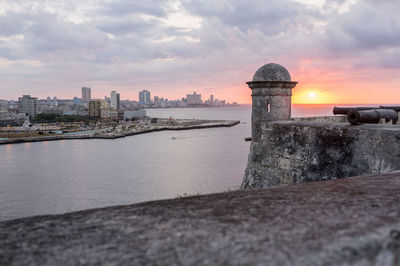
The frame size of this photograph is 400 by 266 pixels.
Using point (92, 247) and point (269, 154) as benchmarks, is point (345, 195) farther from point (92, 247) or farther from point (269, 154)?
point (269, 154)

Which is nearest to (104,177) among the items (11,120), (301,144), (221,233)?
(301,144)

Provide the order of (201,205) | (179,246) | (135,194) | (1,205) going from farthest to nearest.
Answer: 1. (135,194)
2. (1,205)
3. (201,205)
4. (179,246)

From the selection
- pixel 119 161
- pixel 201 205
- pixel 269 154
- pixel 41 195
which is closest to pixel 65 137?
pixel 119 161

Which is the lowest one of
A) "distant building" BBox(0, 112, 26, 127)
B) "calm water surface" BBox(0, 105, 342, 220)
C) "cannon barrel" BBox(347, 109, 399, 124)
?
"calm water surface" BBox(0, 105, 342, 220)

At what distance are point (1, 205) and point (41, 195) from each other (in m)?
2.67

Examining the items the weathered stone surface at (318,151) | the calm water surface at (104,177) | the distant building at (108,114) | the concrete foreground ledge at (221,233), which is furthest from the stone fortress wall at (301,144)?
the distant building at (108,114)

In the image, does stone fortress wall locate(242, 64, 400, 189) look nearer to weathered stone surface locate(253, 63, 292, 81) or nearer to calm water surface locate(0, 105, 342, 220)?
weathered stone surface locate(253, 63, 292, 81)

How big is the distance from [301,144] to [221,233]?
494 centimetres

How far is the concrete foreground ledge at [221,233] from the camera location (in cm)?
107

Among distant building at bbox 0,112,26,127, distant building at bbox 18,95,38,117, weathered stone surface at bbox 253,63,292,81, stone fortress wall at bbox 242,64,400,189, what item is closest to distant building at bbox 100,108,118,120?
distant building at bbox 0,112,26,127

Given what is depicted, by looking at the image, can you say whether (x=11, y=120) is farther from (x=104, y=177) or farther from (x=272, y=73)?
(x=272, y=73)

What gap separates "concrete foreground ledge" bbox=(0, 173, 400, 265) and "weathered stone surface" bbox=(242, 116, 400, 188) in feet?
10.7

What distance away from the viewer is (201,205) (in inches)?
65.1

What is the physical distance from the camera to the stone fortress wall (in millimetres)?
4641
